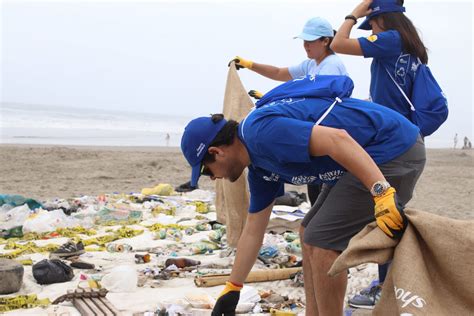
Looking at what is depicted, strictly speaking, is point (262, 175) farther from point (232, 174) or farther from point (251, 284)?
point (251, 284)

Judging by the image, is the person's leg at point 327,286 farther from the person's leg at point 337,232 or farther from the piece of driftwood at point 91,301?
the piece of driftwood at point 91,301

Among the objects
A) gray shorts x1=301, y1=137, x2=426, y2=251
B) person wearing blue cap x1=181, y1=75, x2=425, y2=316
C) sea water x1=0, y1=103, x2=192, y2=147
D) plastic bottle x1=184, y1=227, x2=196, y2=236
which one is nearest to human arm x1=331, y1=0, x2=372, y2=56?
person wearing blue cap x1=181, y1=75, x2=425, y2=316

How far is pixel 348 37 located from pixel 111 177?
908 cm

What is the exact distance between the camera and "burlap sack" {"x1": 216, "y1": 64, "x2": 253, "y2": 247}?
5.62 m

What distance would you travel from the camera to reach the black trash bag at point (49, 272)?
4.78 metres

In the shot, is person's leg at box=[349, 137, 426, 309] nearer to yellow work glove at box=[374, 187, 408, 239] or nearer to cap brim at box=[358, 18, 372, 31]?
yellow work glove at box=[374, 187, 408, 239]

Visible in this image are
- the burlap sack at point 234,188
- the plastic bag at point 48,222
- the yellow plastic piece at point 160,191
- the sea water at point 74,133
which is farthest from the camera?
the sea water at point 74,133

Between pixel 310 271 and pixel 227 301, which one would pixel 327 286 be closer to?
pixel 310 271

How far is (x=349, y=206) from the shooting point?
3.00m

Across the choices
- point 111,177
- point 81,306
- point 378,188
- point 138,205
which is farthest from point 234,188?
point 111,177

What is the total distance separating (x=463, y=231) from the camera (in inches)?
96.0

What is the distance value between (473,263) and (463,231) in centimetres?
13

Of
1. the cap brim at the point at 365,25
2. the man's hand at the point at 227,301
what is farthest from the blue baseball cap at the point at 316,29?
the man's hand at the point at 227,301

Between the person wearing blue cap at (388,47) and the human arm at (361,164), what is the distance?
4.79 ft
